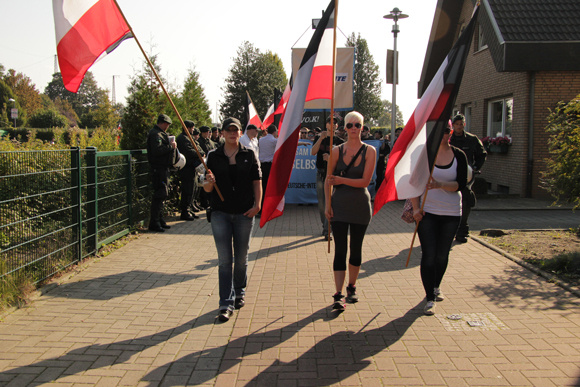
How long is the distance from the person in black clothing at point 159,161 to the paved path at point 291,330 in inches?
92.8

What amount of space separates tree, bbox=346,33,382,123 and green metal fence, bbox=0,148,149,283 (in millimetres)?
54864

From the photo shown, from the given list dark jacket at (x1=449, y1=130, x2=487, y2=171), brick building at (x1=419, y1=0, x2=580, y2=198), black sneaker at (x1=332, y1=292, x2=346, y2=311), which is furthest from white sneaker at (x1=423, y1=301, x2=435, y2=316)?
brick building at (x1=419, y1=0, x2=580, y2=198)

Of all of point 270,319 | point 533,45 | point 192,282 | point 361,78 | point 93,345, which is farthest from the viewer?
point 361,78

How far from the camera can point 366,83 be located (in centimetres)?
6259

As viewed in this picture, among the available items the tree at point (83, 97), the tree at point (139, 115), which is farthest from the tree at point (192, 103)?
the tree at point (83, 97)

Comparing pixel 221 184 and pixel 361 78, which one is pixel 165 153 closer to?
pixel 221 184

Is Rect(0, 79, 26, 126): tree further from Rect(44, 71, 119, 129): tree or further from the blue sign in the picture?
the blue sign

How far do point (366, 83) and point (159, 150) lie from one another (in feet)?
184

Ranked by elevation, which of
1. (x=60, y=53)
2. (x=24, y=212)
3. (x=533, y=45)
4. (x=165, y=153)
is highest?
(x=533, y=45)

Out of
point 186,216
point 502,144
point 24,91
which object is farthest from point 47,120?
point 502,144

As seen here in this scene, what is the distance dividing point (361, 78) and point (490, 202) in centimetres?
5085

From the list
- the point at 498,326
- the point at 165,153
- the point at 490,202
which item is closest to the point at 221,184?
the point at 498,326

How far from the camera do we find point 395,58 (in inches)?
739

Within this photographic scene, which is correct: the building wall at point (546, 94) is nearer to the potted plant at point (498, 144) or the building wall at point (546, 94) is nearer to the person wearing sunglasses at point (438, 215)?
the potted plant at point (498, 144)
